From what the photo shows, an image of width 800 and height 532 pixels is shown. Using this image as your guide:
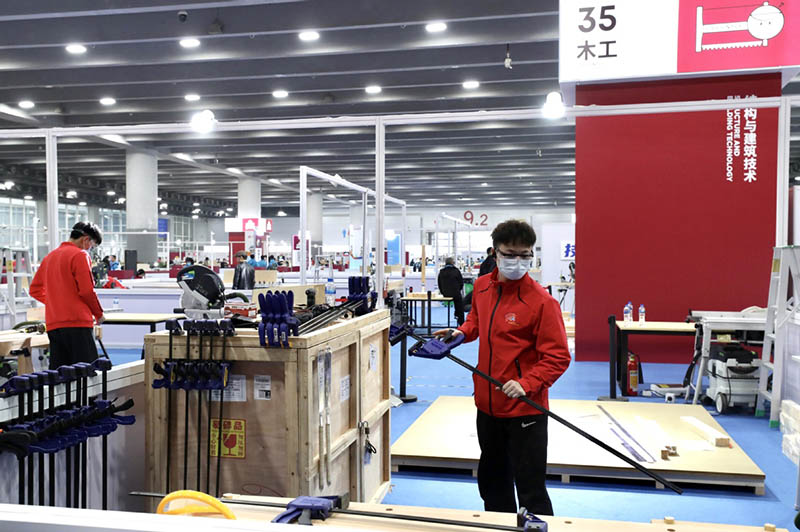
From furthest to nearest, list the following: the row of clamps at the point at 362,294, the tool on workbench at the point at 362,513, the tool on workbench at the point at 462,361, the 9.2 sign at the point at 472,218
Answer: the 9.2 sign at the point at 472,218
the row of clamps at the point at 362,294
the tool on workbench at the point at 462,361
the tool on workbench at the point at 362,513

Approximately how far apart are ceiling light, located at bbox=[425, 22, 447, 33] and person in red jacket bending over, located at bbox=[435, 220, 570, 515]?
6600 millimetres

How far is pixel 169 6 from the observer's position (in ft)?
25.7

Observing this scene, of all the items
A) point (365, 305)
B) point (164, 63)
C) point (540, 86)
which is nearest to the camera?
point (365, 305)

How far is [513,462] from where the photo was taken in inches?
Result: 105

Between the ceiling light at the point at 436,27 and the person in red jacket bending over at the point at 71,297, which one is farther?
the ceiling light at the point at 436,27

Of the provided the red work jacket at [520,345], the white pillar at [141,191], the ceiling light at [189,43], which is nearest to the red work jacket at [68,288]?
the red work jacket at [520,345]

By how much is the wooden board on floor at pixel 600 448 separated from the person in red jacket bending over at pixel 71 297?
2272 mm

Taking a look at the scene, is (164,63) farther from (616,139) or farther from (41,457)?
(41,457)

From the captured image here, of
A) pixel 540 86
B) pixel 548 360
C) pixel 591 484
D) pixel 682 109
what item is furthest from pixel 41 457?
pixel 540 86

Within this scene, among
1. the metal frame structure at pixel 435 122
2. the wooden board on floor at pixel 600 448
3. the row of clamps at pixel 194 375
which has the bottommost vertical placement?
the wooden board on floor at pixel 600 448

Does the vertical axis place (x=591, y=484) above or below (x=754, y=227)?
below

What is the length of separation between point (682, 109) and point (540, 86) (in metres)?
7.50

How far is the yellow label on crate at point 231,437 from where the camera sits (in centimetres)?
255

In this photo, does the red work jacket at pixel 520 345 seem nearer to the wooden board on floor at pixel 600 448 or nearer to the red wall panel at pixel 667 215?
the wooden board on floor at pixel 600 448
